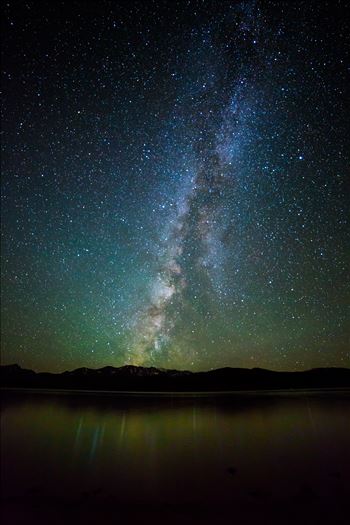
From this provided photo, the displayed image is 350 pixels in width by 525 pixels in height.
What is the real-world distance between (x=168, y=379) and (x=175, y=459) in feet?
45.4

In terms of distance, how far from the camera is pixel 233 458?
864 cm

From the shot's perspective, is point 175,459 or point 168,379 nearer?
point 175,459

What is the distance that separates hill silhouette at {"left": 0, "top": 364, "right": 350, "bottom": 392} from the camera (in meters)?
18.8

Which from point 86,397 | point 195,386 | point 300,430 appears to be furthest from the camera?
point 195,386

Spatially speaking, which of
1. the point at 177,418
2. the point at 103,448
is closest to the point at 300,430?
the point at 177,418

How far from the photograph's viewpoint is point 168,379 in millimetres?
22156

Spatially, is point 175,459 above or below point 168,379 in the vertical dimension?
below

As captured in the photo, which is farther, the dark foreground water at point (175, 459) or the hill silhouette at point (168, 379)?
the hill silhouette at point (168, 379)

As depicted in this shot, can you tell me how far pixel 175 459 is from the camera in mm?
8609

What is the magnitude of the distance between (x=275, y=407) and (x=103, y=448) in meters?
7.78

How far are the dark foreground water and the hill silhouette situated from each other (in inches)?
162

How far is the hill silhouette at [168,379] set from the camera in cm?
1883

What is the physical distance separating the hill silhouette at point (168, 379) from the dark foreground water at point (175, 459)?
4120mm

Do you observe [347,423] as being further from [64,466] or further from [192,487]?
[64,466]
